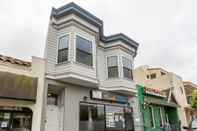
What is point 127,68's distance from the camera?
647 inches

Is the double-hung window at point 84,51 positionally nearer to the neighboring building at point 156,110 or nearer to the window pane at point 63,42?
the window pane at point 63,42

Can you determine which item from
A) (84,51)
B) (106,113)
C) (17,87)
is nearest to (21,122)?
(17,87)

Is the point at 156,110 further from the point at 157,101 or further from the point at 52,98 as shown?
the point at 52,98

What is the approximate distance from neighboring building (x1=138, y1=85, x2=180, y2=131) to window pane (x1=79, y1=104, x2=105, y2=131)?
4.82 metres

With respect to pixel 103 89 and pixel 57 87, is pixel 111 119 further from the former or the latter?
pixel 57 87

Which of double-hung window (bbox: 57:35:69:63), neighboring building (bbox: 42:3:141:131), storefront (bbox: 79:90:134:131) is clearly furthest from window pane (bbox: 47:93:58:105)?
double-hung window (bbox: 57:35:69:63)

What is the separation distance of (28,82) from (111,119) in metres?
6.62

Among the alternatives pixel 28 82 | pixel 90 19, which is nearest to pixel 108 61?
pixel 90 19

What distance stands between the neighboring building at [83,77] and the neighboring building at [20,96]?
0.56m

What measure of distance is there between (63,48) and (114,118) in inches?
247

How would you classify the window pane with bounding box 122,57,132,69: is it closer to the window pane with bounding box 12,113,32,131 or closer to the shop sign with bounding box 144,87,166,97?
the shop sign with bounding box 144,87,166,97

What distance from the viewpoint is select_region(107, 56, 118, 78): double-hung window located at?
15550mm

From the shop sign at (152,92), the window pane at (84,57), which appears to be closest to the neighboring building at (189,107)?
the shop sign at (152,92)

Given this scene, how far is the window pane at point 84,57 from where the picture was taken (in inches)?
498
